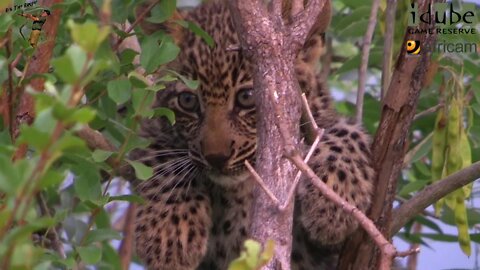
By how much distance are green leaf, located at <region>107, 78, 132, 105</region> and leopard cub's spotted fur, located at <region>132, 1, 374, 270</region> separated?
78 centimetres

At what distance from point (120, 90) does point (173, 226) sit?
0.90 meters

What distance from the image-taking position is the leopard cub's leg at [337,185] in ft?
10.6

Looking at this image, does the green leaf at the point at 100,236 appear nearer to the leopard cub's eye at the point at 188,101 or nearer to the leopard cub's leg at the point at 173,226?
the leopard cub's leg at the point at 173,226

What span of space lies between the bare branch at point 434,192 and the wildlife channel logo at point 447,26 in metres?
0.33

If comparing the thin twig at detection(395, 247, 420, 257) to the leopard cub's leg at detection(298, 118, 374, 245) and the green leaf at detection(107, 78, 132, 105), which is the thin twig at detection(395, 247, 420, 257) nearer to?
the green leaf at detection(107, 78, 132, 105)

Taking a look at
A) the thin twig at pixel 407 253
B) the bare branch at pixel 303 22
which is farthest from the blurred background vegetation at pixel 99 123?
the thin twig at pixel 407 253

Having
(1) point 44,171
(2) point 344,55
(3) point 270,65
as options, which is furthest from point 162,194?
(1) point 44,171

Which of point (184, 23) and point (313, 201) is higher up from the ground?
point (184, 23)

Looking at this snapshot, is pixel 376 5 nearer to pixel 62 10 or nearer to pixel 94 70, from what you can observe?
pixel 62 10

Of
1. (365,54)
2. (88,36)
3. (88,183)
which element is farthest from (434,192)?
(88,36)

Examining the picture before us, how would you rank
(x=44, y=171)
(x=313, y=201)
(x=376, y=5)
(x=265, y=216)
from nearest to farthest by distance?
(x=44, y=171)
(x=265, y=216)
(x=313, y=201)
(x=376, y=5)

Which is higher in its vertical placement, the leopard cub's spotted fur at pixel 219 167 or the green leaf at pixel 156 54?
the green leaf at pixel 156 54

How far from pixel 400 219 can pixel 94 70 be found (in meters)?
1.70

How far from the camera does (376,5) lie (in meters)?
3.60
